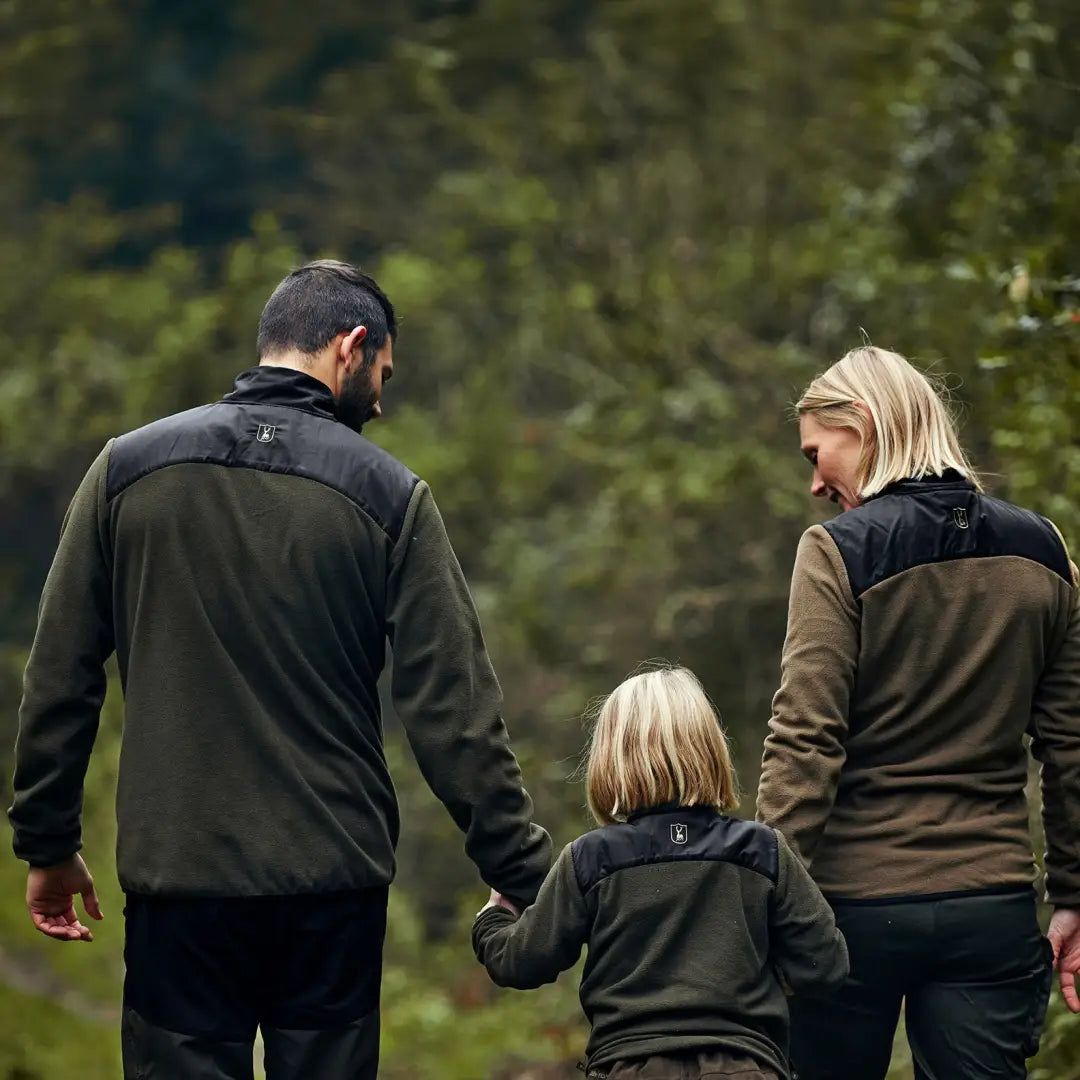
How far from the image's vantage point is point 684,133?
587 inches

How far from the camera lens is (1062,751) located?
11.9 ft

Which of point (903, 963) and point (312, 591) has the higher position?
point (312, 591)

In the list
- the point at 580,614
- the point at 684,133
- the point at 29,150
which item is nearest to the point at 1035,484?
the point at 580,614

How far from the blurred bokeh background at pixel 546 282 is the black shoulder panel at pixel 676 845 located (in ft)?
6.13

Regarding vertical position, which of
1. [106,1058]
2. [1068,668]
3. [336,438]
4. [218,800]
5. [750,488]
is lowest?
[106,1058]

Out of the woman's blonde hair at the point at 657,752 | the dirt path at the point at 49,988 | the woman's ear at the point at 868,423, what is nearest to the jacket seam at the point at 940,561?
the woman's ear at the point at 868,423

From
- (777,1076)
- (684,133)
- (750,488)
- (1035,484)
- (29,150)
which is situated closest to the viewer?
(777,1076)

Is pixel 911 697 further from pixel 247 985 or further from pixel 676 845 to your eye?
pixel 247 985

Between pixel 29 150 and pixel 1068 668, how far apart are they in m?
17.1

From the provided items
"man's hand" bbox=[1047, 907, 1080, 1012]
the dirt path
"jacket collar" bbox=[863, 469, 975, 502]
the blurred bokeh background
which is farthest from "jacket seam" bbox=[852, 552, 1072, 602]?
the dirt path

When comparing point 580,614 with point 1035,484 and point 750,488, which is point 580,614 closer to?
point 750,488

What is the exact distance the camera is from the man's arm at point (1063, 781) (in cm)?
362

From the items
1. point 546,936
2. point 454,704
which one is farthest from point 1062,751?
point 454,704

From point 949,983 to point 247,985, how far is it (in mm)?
1388
